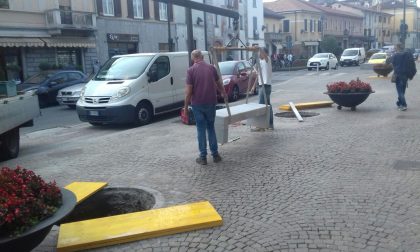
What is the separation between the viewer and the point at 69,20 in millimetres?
28562

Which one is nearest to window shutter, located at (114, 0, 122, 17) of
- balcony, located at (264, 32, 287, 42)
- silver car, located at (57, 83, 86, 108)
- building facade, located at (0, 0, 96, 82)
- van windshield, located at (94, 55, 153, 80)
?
building facade, located at (0, 0, 96, 82)

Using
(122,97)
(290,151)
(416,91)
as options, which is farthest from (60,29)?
(290,151)

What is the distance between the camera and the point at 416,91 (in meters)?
16.2

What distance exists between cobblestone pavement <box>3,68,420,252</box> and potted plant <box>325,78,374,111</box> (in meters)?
0.59

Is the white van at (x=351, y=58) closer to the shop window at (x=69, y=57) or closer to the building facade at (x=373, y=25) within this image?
the shop window at (x=69, y=57)

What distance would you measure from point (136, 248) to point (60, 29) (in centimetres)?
2607

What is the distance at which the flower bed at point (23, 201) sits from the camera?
3285 mm

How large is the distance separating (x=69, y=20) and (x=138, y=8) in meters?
7.90

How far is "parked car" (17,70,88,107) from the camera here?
1817cm

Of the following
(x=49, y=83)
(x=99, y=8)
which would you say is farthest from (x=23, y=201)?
(x=99, y=8)

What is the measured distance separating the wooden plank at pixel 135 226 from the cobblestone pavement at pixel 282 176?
84 millimetres

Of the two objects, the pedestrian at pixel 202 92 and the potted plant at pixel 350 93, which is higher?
the pedestrian at pixel 202 92

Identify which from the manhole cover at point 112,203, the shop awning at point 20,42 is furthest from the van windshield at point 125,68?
the shop awning at point 20,42

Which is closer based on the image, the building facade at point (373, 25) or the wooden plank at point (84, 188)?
the wooden plank at point (84, 188)
